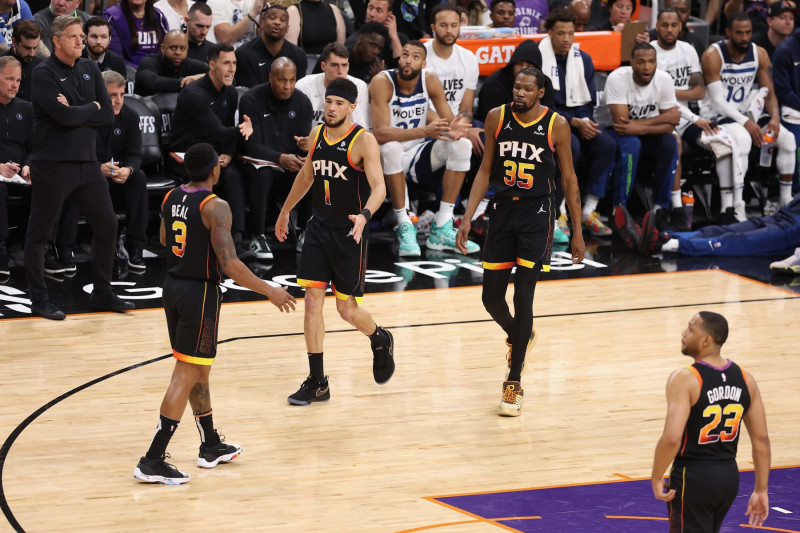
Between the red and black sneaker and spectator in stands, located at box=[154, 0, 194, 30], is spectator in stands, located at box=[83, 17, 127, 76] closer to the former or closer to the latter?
spectator in stands, located at box=[154, 0, 194, 30]

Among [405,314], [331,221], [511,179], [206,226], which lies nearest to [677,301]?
[405,314]

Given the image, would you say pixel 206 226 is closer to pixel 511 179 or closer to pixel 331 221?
pixel 331 221

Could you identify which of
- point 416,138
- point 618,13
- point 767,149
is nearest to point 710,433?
point 416,138

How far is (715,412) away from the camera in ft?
14.4

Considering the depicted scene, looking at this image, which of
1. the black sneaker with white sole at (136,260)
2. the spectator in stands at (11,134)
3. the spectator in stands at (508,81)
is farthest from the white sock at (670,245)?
the spectator in stands at (11,134)

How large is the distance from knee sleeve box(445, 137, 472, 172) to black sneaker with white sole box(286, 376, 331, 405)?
166 inches

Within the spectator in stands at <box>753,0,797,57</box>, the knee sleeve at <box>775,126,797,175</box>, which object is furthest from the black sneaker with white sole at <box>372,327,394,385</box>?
the spectator in stands at <box>753,0,797,57</box>

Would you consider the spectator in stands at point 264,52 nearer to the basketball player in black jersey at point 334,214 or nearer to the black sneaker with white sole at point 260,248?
the black sneaker with white sole at point 260,248

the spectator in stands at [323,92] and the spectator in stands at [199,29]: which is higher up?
the spectator in stands at [199,29]

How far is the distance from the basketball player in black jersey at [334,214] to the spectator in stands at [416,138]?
338cm

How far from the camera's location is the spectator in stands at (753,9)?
45.6 ft

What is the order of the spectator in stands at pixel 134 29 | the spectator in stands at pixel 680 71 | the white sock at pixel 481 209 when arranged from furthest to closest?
1. the spectator in stands at pixel 680 71
2. the white sock at pixel 481 209
3. the spectator in stands at pixel 134 29

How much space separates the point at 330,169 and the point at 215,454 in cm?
184

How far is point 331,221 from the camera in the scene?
279 inches
